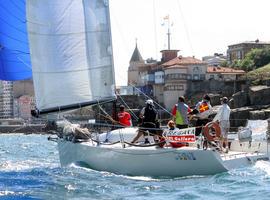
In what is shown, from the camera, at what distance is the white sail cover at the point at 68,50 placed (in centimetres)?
1631

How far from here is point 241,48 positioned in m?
129

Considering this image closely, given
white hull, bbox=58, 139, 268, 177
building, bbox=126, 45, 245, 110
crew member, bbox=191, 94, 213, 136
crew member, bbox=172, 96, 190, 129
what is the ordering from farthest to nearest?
building, bbox=126, 45, 245, 110 < crew member, bbox=191, 94, 213, 136 < crew member, bbox=172, 96, 190, 129 < white hull, bbox=58, 139, 268, 177

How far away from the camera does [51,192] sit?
39.1 ft

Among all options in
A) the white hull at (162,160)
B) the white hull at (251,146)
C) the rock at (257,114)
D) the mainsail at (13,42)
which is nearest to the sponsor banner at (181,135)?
the white hull at (162,160)

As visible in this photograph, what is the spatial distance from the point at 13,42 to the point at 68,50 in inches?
81.7

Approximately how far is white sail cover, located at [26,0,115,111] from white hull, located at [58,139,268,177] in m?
1.94

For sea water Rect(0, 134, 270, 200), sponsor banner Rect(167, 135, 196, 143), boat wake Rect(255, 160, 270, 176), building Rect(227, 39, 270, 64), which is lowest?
sea water Rect(0, 134, 270, 200)

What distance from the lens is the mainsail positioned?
16859mm

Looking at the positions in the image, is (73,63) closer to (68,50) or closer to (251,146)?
(68,50)

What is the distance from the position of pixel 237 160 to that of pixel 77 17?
6.36 meters

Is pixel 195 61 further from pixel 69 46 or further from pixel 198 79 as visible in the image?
pixel 69 46

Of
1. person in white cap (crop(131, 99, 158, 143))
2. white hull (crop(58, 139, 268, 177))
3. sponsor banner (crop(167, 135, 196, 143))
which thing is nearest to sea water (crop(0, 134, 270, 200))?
white hull (crop(58, 139, 268, 177))

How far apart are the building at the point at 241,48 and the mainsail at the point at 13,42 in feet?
367

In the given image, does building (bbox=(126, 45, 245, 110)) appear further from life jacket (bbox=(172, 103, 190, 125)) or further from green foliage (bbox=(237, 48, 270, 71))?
life jacket (bbox=(172, 103, 190, 125))
